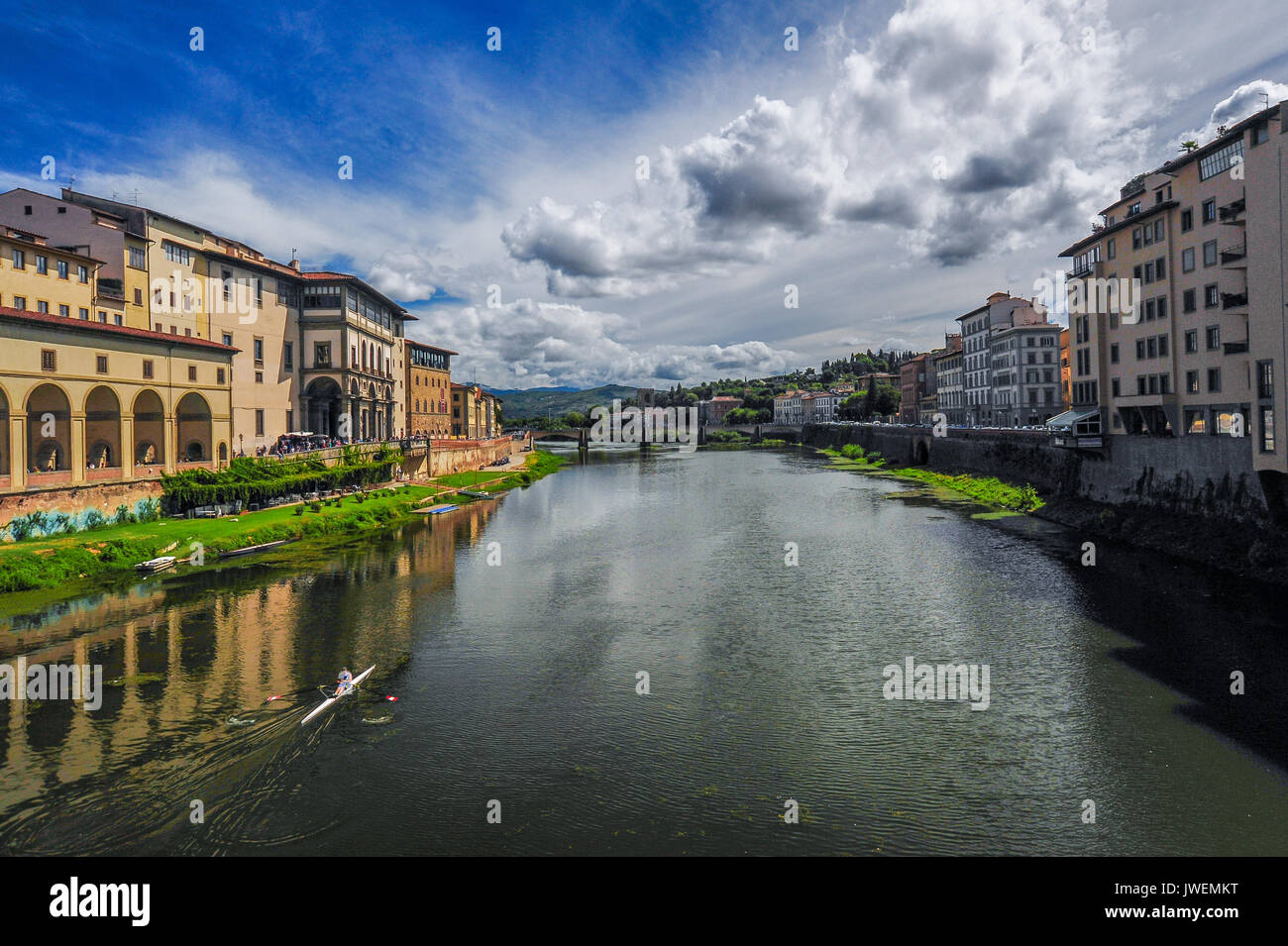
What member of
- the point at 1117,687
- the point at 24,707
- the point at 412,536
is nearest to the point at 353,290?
the point at 412,536

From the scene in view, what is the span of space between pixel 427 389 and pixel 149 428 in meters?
59.6

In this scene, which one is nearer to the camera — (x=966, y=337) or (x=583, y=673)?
(x=583, y=673)

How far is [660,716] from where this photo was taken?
1823 cm

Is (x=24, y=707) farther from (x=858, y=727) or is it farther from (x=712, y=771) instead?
(x=858, y=727)

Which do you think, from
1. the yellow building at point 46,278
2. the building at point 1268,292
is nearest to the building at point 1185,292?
the building at point 1268,292

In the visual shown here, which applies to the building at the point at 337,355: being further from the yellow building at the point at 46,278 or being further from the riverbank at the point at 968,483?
the riverbank at the point at 968,483

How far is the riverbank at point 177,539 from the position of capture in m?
30.6

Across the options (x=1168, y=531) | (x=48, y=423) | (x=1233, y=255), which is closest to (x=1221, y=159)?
(x=1233, y=255)

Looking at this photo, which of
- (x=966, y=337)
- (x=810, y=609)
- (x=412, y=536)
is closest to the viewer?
(x=810, y=609)

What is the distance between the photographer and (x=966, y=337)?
105562mm

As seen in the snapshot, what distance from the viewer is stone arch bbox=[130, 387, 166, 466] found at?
140 feet

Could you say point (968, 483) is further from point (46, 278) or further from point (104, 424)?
point (46, 278)
